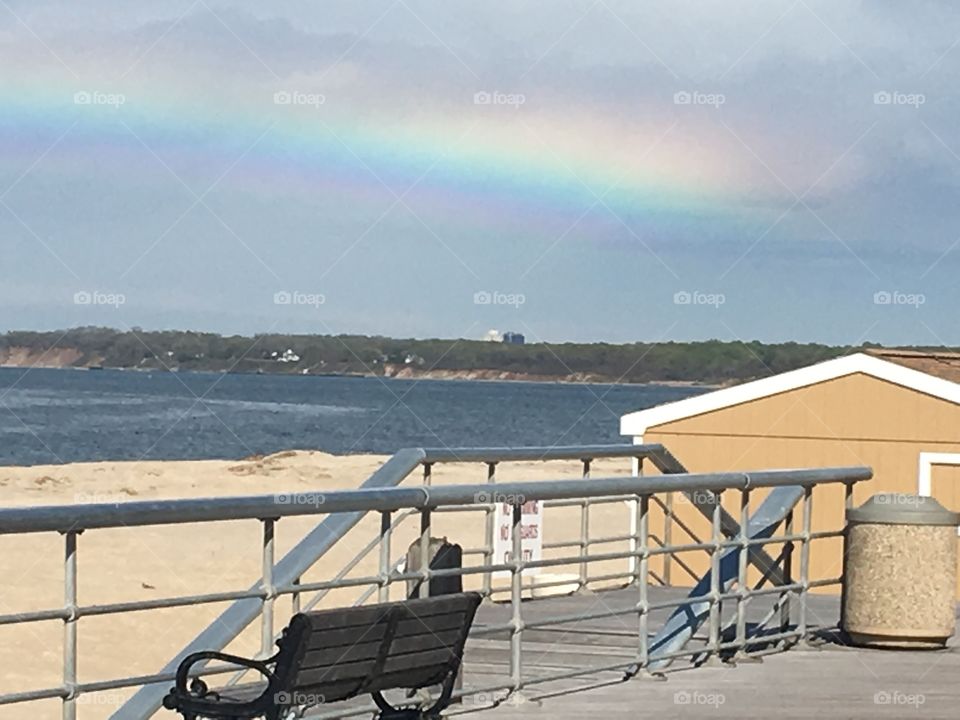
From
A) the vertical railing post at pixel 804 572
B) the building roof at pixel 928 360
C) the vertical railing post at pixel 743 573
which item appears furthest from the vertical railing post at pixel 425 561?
the building roof at pixel 928 360

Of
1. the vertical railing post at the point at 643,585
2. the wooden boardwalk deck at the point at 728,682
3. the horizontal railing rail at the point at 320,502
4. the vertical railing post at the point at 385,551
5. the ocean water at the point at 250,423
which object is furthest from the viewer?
the ocean water at the point at 250,423

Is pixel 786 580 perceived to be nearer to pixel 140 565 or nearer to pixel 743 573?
pixel 743 573

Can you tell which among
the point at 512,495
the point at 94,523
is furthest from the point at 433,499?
the point at 94,523

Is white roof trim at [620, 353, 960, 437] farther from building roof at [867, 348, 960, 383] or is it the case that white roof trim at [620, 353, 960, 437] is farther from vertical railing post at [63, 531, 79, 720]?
vertical railing post at [63, 531, 79, 720]

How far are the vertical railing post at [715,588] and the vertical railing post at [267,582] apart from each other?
328 centimetres

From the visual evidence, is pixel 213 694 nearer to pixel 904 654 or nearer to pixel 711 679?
pixel 711 679

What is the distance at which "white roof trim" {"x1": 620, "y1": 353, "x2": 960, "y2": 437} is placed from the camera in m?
19.5

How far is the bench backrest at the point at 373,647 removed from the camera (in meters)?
6.46

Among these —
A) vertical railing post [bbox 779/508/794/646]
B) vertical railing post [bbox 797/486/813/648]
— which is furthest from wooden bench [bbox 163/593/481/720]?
vertical railing post [bbox 779/508/794/646]

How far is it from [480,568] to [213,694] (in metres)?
1.90

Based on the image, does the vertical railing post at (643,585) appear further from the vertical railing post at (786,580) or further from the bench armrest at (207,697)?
the bench armrest at (207,697)

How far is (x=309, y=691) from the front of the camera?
6.57m

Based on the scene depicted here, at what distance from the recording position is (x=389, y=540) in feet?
26.8

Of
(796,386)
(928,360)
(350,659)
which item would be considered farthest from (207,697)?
(928,360)
